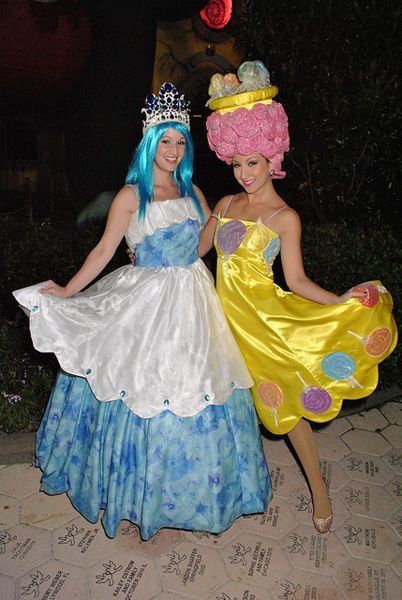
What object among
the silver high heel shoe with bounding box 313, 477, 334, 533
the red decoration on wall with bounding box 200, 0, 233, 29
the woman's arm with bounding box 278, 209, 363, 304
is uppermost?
the red decoration on wall with bounding box 200, 0, 233, 29

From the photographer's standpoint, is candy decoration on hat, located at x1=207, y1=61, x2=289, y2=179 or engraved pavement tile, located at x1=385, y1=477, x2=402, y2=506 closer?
candy decoration on hat, located at x1=207, y1=61, x2=289, y2=179

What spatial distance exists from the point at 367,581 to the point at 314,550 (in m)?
0.29

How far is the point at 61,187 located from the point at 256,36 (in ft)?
22.9

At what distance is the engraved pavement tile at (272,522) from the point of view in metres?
2.85

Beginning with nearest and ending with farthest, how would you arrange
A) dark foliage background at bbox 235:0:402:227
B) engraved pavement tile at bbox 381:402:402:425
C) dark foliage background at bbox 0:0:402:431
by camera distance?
engraved pavement tile at bbox 381:402:402:425 → dark foliage background at bbox 0:0:402:431 → dark foliage background at bbox 235:0:402:227

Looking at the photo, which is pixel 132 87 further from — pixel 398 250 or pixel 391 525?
pixel 391 525

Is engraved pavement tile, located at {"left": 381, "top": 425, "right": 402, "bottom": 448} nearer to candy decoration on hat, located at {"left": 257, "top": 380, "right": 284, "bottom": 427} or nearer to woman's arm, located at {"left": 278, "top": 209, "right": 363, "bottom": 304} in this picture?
candy decoration on hat, located at {"left": 257, "top": 380, "right": 284, "bottom": 427}

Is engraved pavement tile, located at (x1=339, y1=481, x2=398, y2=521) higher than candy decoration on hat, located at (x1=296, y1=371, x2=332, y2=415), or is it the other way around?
candy decoration on hat, located at (x1=296, y1=371, x2=332, y2=415)

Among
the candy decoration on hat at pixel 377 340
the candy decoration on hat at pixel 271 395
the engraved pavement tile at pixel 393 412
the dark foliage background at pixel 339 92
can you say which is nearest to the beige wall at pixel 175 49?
the dark foliage background at pixel 339 92

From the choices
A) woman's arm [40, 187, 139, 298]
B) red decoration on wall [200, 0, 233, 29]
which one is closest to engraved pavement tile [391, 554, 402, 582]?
woman's arm [40, 187, 139, 298]

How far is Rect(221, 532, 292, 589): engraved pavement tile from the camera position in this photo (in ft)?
8.42

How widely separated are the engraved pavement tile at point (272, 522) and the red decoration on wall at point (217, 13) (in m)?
10.8

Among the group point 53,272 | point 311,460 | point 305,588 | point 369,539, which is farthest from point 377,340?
point 53,272

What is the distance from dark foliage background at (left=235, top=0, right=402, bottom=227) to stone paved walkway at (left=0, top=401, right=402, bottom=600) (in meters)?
2.91
